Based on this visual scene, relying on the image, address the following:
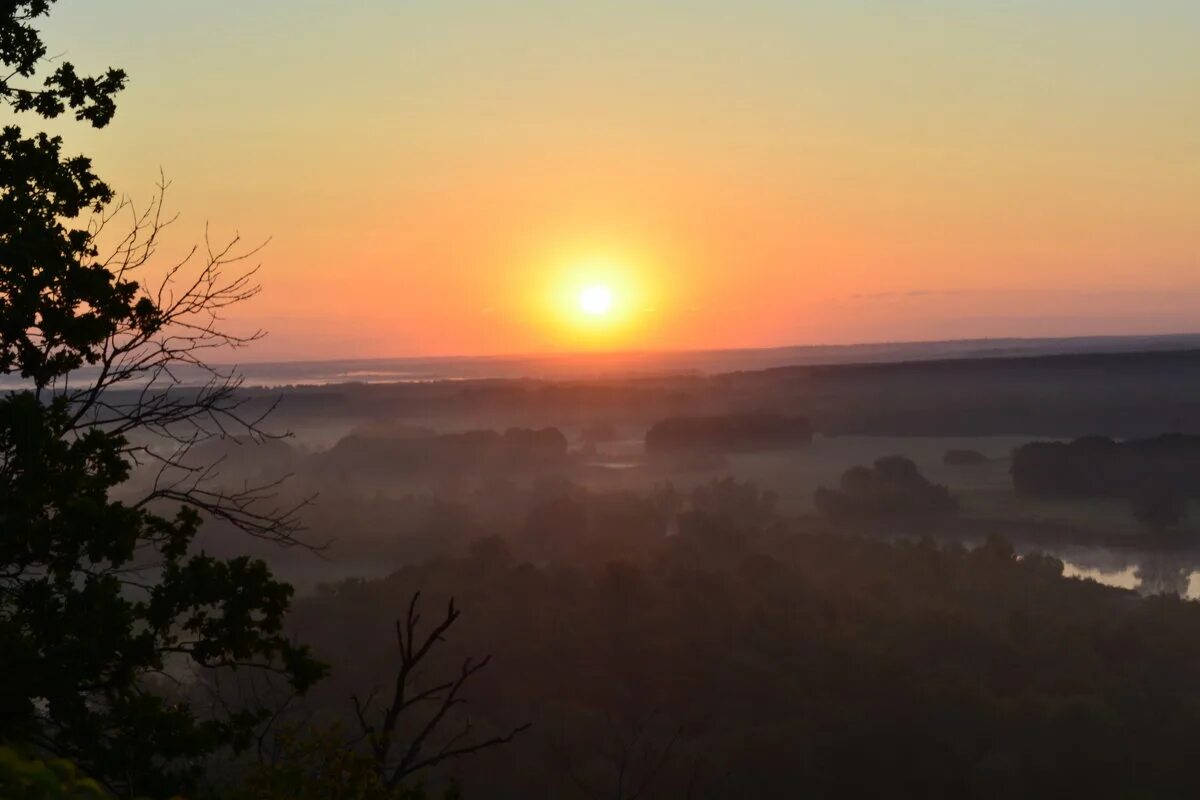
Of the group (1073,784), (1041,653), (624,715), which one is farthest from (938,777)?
(1041,653)

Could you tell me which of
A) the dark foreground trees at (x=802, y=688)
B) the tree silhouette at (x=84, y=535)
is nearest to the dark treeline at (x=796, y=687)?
the dark foreground trees at (x=802, y=688)

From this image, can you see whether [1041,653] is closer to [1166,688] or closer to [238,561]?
[1166,688]

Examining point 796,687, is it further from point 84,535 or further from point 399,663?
point 84,535

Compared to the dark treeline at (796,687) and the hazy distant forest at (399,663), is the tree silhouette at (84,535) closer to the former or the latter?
the hazy distant forest at (399,663)

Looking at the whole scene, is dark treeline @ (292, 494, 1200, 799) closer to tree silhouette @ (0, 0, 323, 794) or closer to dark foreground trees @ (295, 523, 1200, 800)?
dark foreground trees @ (295, 523, 1200, 800)

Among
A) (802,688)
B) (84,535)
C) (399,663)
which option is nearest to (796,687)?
(802,688)

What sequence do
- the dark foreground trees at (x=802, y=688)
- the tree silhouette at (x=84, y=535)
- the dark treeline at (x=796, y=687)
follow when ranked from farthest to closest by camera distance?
the dark treeline at (x=796, y=687) < the dark foreground trees at (x=802, y=688) < the tree silhouette at (x=84, y=535)

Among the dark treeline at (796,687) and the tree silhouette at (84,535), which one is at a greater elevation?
the tree silhouette at (84,535)

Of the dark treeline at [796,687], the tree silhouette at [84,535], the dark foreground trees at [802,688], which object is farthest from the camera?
the dark treeline at [796,687]

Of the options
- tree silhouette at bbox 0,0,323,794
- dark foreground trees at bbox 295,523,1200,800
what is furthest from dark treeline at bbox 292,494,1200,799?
tree silhouette at bbox 0,0,323,794

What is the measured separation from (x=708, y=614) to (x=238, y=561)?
16871 centimetres

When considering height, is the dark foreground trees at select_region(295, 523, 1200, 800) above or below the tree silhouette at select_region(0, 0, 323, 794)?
below

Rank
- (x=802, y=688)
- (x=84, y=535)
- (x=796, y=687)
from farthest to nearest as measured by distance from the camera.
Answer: (x=796, y=687) < (x=802, y=688) < (x=84, y=535)

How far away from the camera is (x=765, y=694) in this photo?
154 meters
